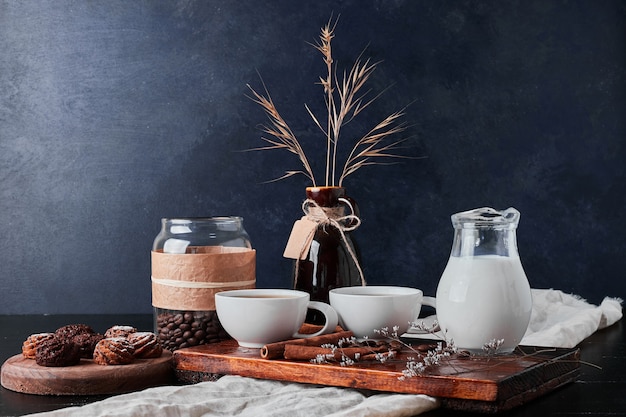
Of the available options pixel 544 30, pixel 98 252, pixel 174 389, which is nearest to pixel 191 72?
pixel 98 252

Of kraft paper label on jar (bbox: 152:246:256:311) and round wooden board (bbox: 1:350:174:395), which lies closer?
round wooden board (bbox: 1:350:174:395)

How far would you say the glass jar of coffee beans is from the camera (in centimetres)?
140

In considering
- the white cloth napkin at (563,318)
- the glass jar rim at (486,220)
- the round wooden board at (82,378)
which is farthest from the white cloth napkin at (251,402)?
the white cloth napkin at (563,318)

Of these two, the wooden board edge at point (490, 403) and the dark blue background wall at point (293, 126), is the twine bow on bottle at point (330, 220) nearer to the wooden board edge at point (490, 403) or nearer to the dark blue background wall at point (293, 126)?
the wooden board edge at point (490, 403)

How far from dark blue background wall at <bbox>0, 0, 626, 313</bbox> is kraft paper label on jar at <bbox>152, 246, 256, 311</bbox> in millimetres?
897

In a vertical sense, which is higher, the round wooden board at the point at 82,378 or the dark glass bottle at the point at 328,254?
the dark glass bottle at the point at 328,254

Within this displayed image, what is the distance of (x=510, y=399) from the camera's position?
43.4 inches

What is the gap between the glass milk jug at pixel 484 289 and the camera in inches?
47.6

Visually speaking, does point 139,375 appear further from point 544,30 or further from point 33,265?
point 544,30

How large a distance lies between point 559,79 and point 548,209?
0.34 metres

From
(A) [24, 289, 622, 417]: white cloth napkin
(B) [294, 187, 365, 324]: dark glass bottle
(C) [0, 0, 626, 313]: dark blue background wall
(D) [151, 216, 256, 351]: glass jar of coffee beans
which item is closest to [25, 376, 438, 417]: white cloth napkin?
(A) [24, 289, 622, 417]: white cloth napkin

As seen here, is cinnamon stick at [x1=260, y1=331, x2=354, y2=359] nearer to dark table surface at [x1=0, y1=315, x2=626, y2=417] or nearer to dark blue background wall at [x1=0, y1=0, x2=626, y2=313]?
dark table surface at [x1=0, y1=315, x2=626, y2=417]

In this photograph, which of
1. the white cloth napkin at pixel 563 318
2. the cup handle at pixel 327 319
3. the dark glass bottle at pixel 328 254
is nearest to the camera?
the cup handle at pixel 327 319

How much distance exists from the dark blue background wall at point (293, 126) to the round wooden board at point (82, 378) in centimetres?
105
